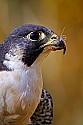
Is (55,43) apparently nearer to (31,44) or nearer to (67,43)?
(31,44)

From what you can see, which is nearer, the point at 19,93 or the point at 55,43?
the point at 55,43

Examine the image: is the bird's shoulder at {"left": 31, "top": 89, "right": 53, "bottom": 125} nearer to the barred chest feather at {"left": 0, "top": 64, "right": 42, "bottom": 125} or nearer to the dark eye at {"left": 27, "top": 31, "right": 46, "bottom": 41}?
the barred chest feather at {"left": 0, "top": 64, "right": 42, "bottom": 125}

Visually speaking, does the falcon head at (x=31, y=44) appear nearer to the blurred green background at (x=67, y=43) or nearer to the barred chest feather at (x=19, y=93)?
the barred chest feather at (x=19, y=93)

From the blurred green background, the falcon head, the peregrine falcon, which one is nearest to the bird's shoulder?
the peregrine falcon

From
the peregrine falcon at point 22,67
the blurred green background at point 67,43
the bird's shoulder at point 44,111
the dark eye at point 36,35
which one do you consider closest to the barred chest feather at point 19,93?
the peregrine falcon at point 22,67

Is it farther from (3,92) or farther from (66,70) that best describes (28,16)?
(3,92)

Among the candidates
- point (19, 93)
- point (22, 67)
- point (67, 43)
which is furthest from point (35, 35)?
point (67, 43)

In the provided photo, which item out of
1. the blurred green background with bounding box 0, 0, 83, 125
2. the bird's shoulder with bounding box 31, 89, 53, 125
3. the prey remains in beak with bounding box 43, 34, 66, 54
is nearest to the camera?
the prey remains in beak with bounding box 43, 34, 66, 54

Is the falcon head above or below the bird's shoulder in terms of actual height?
above
